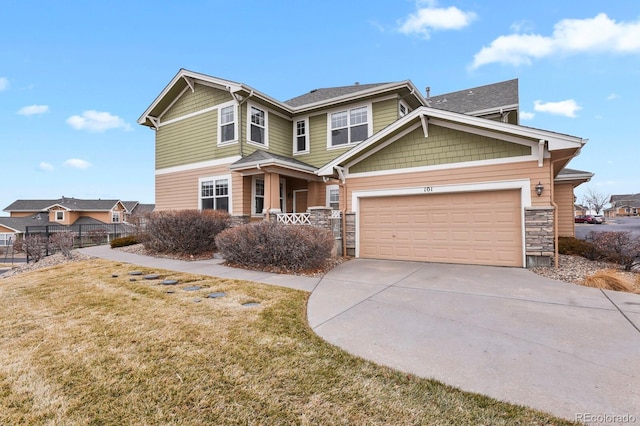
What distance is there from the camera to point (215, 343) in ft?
11.2

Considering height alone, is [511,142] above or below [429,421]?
above

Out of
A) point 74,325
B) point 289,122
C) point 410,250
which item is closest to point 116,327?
point 74,325

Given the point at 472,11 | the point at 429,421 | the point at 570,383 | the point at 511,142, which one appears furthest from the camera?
the point at 472,11

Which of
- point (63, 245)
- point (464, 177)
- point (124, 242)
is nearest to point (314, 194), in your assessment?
point (464, 177)

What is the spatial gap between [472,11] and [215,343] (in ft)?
47.8

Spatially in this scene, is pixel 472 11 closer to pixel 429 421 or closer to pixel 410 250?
pixel 410 250

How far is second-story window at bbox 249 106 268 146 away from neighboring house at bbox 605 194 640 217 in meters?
83.9

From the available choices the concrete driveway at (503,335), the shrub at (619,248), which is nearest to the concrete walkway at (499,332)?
the concrete driveway at (503,335)

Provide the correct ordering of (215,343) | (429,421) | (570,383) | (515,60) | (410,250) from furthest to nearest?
(515,60), (410,250), (215,343), (570,383), (429,421)

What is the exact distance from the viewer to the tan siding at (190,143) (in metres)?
13.2

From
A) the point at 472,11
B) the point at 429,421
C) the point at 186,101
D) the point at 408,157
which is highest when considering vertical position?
the point at 472,11

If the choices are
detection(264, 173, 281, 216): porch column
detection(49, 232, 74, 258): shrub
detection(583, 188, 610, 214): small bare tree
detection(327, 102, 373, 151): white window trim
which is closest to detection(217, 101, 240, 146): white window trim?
detection(264, 173, 281, 216): porch column

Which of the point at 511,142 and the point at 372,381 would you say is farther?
the point at 511,142

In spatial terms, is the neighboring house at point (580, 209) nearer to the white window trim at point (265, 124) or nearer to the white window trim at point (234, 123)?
the white window trim at point (265, 124)
